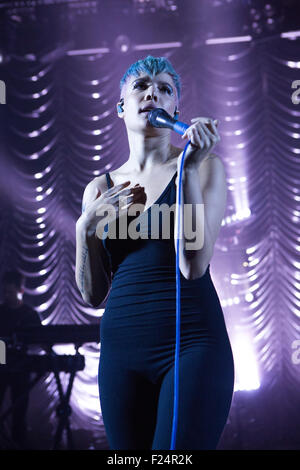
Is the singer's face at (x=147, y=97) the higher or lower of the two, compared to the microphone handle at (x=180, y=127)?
higher

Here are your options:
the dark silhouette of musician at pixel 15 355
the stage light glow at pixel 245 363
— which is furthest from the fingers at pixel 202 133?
the stage light glow at pixel 245 363

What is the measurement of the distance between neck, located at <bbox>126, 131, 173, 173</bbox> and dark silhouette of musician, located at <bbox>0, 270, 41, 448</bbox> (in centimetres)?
235

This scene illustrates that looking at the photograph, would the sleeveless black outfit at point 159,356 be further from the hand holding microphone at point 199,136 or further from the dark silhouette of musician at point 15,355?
the dark silhouette of musician at point 15,355

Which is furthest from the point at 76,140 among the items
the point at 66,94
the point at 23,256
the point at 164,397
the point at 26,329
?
the point at 164,397

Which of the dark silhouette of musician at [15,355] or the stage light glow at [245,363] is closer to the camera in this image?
the dark silhouette of musician at [15,355]

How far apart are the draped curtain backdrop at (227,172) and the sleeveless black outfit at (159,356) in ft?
13.1

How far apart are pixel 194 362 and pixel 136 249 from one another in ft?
0.95

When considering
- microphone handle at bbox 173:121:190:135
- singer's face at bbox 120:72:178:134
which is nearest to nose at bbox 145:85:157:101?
singer's face at bbox 120:72:178:134

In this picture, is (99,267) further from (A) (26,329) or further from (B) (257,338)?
(B) (257,338)

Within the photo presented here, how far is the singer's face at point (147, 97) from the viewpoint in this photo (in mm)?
1189

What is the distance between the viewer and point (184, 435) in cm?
88

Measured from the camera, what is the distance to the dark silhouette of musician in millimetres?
3357

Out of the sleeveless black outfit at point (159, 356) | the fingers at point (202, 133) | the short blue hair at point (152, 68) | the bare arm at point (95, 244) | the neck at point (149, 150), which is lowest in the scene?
the sleeveless black outfit at point (159, 356)

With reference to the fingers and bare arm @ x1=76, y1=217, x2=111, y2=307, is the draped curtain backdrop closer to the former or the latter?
bare arm @ x1=76, y1=217, x2=111, y2=307
